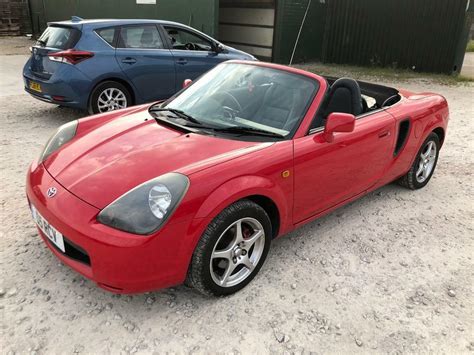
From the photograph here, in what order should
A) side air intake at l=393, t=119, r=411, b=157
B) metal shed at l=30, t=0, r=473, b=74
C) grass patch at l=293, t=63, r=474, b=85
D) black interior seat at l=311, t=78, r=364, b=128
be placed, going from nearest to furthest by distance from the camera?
black interior seat at l=311, t=78, r=364, b=128, side air intake at l=393, t=119, r=411, b=157, grass patch at l=293, t=63, r=474, b=85, metal shed at l=30, t=0, r=473, b=74

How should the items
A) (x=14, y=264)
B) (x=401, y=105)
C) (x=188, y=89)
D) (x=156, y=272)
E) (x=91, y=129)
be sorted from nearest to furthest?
1. (x=156, y=272)
2. (x=14, y=264)
3. (x=91, y=129)
4. (x=188, y=89)
5. (x=401, y=105)

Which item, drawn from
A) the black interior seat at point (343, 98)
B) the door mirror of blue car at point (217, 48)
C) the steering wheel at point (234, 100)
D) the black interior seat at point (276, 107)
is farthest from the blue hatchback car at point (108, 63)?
the black interior seat at point (343, 98)

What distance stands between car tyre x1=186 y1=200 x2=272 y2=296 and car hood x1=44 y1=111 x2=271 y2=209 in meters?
0.36

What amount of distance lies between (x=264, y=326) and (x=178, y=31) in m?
5.80

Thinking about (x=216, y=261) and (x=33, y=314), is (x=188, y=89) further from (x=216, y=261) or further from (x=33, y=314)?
Result: (x=33, y=314)

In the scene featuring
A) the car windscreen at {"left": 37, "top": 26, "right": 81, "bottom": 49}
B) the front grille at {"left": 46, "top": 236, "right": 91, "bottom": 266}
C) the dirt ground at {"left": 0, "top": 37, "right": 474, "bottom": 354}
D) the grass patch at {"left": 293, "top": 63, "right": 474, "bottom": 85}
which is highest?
the car windscreen at {"left": 37, "top": 26, "right": 81, "bottom": 49}

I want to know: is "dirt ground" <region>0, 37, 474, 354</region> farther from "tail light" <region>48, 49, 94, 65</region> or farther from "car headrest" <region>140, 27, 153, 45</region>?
"car headrest" <region>140, 27, 153, 45</region>

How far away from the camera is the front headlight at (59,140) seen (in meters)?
3.13

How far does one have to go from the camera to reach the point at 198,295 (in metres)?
2.80

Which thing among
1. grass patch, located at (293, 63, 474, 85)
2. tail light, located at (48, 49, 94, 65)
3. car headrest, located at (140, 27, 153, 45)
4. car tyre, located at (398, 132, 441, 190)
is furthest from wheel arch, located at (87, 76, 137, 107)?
grass patch, located at (293, 63, 474, 85)

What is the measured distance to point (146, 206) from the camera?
2.36 meters

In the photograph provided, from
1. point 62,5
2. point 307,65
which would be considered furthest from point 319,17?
point 62,5

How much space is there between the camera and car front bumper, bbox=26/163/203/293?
2.27 m

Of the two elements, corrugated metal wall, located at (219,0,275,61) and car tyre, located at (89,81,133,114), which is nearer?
car tyre, located at (89,81,133,114)
